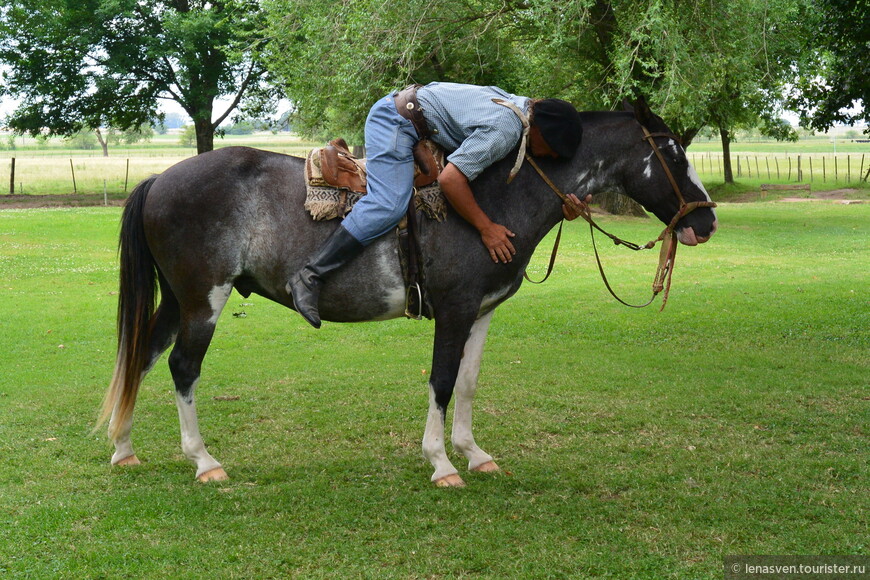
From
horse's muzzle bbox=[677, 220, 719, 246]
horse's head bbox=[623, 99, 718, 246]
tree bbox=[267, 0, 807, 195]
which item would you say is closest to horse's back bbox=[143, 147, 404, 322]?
horse's head bbox=[623, 99, 718, 246]

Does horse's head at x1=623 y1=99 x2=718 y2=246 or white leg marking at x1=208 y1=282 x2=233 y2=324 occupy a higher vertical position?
horse's head at x1=623 y1=99 x2=718 y2=246

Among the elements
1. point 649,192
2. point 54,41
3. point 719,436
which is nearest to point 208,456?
point 649,192

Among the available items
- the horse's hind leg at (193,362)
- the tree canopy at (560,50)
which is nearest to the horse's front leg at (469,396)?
the horse's hind leg at (193,362)

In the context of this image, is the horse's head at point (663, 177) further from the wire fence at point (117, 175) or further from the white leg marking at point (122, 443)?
the wire fence at point (117, 175)

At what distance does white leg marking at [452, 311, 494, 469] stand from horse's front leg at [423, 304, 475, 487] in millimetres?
301

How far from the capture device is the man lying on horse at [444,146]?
17.1 feet

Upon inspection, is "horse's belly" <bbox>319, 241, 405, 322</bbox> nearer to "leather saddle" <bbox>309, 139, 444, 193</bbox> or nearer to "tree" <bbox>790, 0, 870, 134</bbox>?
"leather saddle" <bbox>309, 139, 444, 193</bbox>

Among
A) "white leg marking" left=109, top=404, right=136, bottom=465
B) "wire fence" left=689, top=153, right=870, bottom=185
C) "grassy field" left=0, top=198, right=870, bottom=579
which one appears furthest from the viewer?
"wire fence" left=689, top=153, right=870, bottom=185

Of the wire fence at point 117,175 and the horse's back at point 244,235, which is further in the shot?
the wire fence at point 117,175

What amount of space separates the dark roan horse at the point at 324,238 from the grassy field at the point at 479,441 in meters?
0.64

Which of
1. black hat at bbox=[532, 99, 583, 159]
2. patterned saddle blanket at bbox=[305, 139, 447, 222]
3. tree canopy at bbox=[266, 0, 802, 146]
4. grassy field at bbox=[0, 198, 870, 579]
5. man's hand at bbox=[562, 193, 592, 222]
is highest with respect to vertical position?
tree canopy at bbox=[266, 0, 802, 146]

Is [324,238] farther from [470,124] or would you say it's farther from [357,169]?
[470,124]

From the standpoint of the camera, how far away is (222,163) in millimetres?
5512

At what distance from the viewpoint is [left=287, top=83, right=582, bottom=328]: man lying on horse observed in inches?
205
